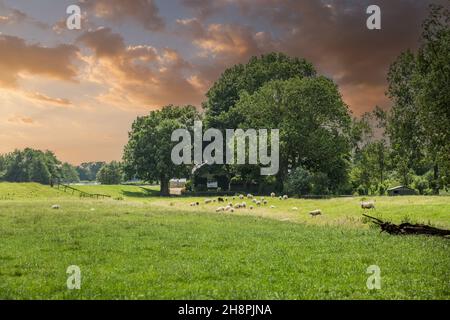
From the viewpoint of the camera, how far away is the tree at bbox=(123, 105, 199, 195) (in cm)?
10512

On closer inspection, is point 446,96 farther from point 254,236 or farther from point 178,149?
point 178,149

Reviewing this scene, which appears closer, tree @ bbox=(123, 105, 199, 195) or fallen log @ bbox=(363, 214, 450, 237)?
fallen log @ bbox=(363, 214, 450, 237)

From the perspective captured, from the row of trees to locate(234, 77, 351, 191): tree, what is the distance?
0.18 m

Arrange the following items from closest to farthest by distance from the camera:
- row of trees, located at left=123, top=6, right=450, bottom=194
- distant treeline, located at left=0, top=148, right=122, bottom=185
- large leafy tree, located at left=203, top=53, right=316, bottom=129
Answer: row of trees, located at left=123, top=6, right=450, bottom=194
large leafy tree, located at left=203, top=53, right=316, bottom=129
distant treeline, located at left=0, top=148, right=122, bottom=185

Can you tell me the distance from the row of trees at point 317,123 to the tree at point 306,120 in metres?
0.18

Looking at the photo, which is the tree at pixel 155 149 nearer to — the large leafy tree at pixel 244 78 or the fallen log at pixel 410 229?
the large leafy tree at pixel 244 78

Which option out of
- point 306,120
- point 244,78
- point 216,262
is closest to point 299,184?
point 306,120

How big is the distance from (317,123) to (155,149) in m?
43.1

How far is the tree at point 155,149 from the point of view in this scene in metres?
105

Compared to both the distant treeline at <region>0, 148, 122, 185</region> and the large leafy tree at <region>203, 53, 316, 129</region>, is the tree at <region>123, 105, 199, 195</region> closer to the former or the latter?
the large leafy tree at <region>203, 53, 316, 129</region>

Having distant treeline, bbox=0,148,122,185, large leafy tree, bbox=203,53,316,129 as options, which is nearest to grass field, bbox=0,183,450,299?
large leafy tree, bbox=203,53,316,129

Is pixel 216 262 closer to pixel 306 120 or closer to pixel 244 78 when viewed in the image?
pixel 306 120

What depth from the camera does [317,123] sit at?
265 ft
